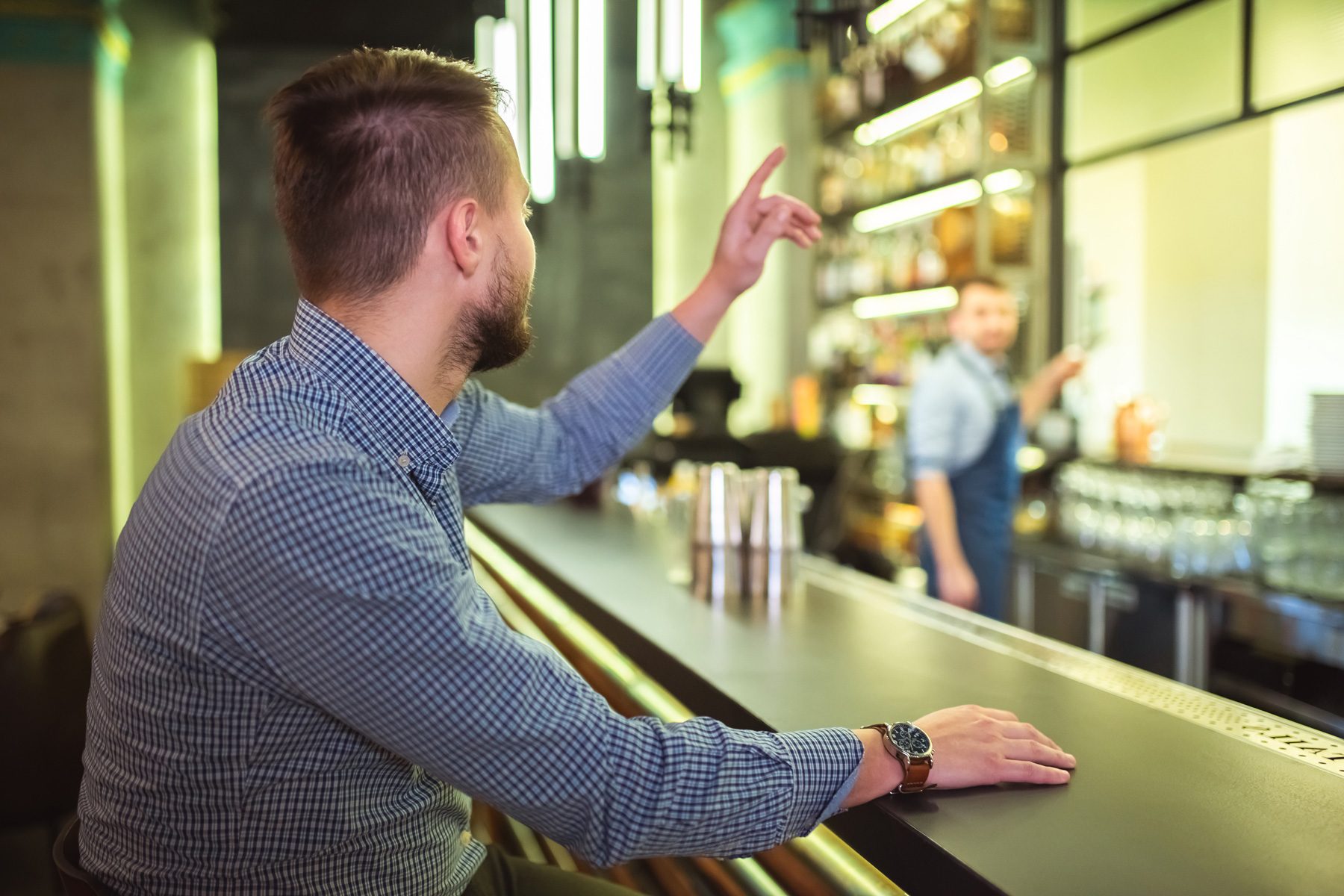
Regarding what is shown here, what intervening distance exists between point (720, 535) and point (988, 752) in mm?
1114

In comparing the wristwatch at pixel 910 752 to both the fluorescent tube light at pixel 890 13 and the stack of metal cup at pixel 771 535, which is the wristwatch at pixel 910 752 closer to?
the stack of metal cup at pixel 771 535

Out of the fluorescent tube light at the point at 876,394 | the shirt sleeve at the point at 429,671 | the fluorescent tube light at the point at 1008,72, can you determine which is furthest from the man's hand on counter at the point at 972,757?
the fluorescent tube light at the point at 876,394

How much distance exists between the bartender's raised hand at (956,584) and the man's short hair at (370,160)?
8.70ft

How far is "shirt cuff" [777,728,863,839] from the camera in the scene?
3.46 feet

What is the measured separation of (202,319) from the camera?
279 inches

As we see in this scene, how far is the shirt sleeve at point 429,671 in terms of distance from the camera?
0.94 meters

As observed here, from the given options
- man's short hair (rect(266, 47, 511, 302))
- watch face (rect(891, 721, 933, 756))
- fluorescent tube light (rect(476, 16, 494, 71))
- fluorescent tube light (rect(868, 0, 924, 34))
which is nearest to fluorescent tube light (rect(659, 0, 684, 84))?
fluorescent tube light (rect(476, 16, 494, 71))

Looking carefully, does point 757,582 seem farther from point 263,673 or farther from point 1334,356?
point 1334,356

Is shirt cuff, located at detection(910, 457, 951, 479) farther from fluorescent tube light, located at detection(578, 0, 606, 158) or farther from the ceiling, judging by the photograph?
the ceiling

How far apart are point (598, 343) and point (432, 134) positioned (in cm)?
639

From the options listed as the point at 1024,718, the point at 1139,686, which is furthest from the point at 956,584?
the point at 1024,718

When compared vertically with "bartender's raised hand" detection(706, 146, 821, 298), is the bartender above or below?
below

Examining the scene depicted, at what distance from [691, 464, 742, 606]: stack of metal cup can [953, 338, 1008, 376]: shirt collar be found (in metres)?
1.77

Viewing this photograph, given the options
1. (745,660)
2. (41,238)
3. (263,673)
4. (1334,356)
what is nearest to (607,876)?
(745,660)
